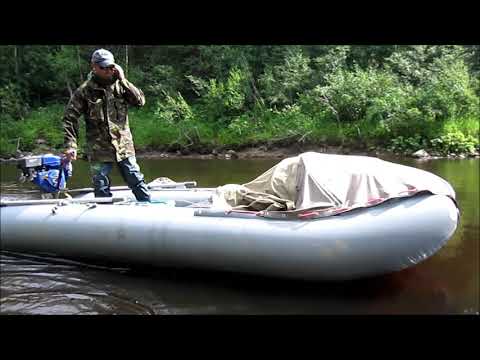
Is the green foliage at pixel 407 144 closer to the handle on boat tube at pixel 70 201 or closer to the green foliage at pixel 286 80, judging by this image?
the green foliage at pixel 286 80

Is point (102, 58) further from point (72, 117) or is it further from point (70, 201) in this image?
point (70, 201)

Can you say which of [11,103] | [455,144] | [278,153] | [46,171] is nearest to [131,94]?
[46,171]

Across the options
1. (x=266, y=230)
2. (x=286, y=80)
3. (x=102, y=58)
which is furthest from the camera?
Result: (x=286, y=80)

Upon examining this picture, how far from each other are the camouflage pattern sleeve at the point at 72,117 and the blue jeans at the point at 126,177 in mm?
250

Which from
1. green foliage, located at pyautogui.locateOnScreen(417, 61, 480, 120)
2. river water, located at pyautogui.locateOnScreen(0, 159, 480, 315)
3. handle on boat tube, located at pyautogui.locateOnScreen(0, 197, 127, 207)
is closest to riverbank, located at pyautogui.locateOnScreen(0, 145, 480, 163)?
green foliage, located at pyautogui.locateOnScreen(417, 61, 480, 120)

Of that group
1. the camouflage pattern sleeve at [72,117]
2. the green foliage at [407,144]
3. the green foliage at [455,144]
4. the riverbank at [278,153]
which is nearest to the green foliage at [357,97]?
the green foliage at [407,144]

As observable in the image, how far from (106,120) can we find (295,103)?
624 centimetres

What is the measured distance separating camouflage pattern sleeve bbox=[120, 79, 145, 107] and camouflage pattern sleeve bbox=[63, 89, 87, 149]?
29 cm

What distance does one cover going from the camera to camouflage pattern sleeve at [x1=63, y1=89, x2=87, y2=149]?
332 cm

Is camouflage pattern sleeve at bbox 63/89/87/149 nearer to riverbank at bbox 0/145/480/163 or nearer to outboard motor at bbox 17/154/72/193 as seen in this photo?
outboard motor at bbox 17/154/72/193

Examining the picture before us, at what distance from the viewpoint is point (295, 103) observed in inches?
364

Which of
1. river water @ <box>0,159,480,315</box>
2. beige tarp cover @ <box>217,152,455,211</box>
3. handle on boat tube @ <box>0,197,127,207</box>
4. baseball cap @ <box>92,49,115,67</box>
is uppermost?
baseball cap @ <box>92,49,115,67</box>

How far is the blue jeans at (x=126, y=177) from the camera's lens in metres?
3.43

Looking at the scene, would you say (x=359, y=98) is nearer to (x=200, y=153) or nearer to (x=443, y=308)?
(x=200, y=153)
